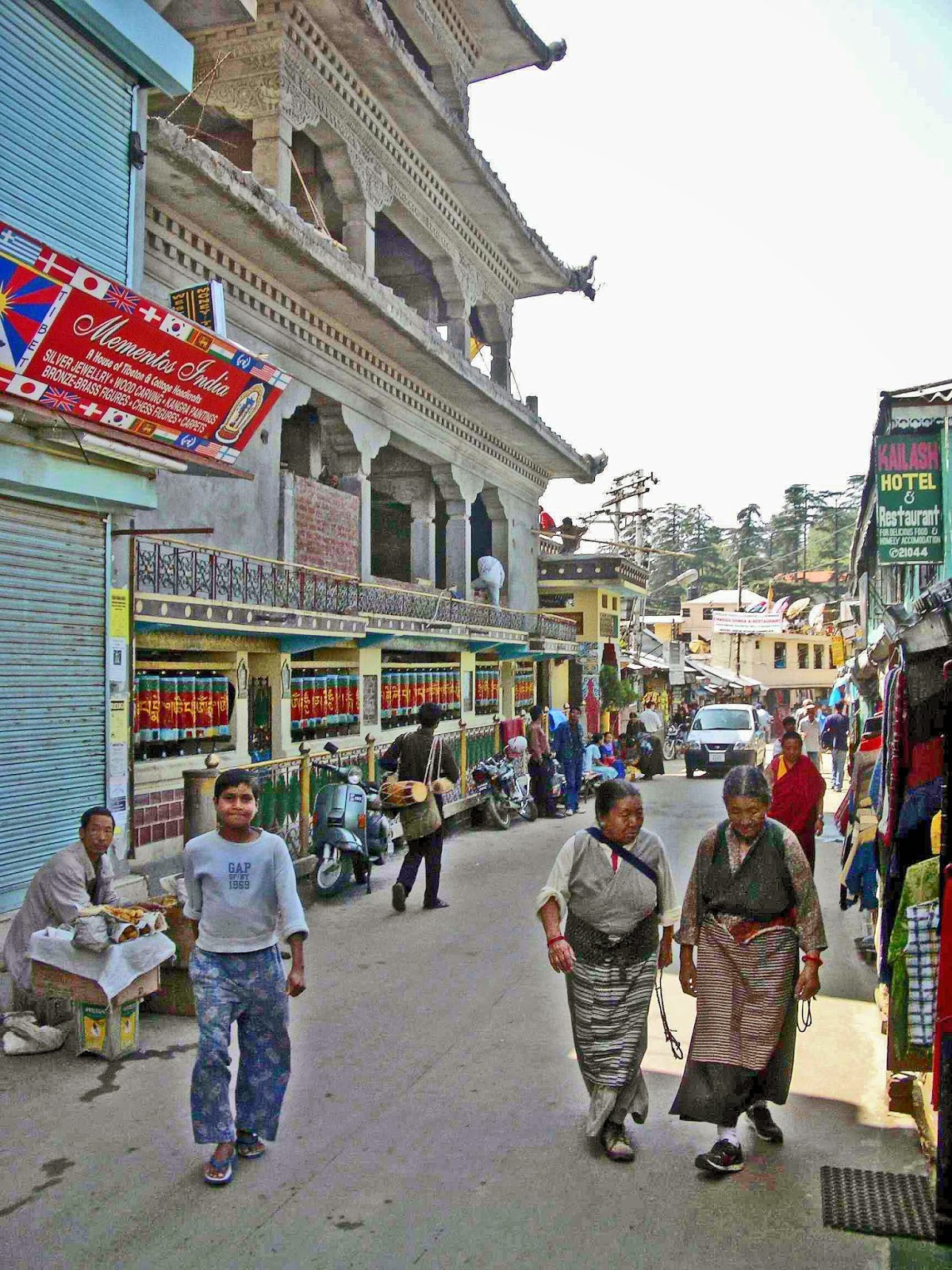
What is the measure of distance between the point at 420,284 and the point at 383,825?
13.7 meters

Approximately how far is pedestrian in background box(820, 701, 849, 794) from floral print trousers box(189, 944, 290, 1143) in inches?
674

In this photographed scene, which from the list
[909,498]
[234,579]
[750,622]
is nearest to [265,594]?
[234,579]

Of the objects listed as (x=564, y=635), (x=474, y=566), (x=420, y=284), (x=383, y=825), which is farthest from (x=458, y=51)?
(x=383, y=825)

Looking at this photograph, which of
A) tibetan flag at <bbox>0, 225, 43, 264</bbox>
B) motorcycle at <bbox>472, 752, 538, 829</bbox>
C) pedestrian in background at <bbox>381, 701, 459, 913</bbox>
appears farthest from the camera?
motorcycle at <bbox>472, 752, 538, 829</bbox>

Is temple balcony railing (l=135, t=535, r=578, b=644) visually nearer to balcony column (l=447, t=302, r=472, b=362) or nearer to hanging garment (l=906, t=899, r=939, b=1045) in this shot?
balcony column (l=447, t=302, r=472, b=362)

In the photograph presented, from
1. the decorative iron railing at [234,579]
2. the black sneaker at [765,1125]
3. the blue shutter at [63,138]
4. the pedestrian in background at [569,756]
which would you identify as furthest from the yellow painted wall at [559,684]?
the black sneaker at [765,1125]

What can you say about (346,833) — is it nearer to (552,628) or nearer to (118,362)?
(118,362)

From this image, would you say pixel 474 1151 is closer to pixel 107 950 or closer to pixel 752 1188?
pixel 752 1188

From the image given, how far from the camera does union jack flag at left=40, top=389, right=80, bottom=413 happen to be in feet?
23.7

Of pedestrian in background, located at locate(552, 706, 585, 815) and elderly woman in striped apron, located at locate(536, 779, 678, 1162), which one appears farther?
pedestrian in background, located at locate(552, 706, 585, 815)

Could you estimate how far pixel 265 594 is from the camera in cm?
1089

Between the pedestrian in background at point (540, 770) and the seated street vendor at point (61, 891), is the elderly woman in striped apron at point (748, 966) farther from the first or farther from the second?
the pedestrian in background at point (540, 770)

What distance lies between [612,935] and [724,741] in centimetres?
1957

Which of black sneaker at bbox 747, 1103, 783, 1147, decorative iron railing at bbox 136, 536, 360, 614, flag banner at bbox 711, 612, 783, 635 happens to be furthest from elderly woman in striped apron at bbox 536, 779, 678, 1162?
flag banner at bbox 711, 612, 783, 635
